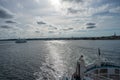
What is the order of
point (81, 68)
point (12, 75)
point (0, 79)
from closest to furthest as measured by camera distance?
point (81, 68) → point (0, 79) → point (12, 75)

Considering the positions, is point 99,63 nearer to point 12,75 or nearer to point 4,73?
point 12,75

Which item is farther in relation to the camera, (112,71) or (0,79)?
(0,79)

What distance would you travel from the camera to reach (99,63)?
23.1 meters

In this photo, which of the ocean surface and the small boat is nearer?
the small boat

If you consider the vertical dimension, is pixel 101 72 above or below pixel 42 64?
above

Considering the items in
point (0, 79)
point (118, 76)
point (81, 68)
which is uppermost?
point (81, 68)

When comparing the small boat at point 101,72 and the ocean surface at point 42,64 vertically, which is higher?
the small boat at point 101,72

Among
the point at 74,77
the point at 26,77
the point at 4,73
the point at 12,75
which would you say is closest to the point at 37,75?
the point at 26,77

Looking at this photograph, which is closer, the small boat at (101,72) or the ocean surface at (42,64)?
the small boat at (101,72)

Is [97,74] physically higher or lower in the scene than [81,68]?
lower

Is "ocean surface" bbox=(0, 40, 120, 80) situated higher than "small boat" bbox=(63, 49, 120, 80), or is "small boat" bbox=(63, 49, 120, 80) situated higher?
"small boat" bbox=(63, 49, 120, 80)

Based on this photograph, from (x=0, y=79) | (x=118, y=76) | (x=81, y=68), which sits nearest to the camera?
(x=81, y=68)

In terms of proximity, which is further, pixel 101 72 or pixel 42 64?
pixel 42 64

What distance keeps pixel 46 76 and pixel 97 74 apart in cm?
1693
